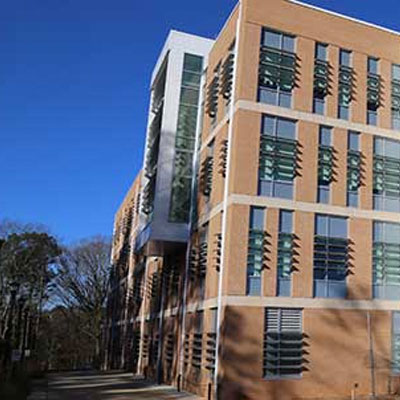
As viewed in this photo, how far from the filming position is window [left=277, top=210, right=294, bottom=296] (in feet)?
78.4

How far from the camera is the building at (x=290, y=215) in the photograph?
2323 centimetres

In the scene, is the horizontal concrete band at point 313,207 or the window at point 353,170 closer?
the horizontal concrete band at point 313,207

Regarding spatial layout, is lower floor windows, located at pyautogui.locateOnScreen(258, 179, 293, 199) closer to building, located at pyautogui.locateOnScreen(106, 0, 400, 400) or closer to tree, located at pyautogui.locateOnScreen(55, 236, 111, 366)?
building, located at pyautogui.locateOnScreen(106, 0, 400, 400)

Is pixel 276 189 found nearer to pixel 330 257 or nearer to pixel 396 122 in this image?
pixel 330 257

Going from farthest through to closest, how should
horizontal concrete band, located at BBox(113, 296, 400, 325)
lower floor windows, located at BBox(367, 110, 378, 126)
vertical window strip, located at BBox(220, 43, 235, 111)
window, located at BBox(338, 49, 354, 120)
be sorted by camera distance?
lower floor windows, located at BBox(367, 110, 378, 126) → window, located at BBox(338, 49, 354, 120) → vertical window strip, located at BBox(220, 43, 235, 111) → horizontal concrete band, located at BBox(113, 296, 400, 325)

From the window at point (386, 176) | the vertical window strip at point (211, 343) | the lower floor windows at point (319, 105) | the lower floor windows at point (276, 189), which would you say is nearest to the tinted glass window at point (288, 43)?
the lower floor windows at point (319, 105)

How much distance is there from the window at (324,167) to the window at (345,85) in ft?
4.93

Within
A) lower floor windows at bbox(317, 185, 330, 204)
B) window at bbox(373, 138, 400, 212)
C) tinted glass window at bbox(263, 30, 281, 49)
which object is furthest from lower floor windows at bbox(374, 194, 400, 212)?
tinted glass window at bbox(263, 30, 281, 49)

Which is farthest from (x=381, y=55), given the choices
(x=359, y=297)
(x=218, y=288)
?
(x=218, y=288)

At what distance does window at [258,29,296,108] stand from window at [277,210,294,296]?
16.6ft

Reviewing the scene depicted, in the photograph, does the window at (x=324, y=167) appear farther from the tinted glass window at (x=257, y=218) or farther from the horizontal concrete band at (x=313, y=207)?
the tinted glass window at (x=257, y=218)

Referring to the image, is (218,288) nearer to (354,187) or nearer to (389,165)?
(354,187)

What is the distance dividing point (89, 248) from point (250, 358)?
140 feet

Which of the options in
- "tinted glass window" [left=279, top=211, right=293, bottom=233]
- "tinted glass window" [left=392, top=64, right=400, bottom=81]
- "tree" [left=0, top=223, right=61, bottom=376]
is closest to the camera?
"tinted glass window" [left=279, top=211, right=293, bottom=233]
